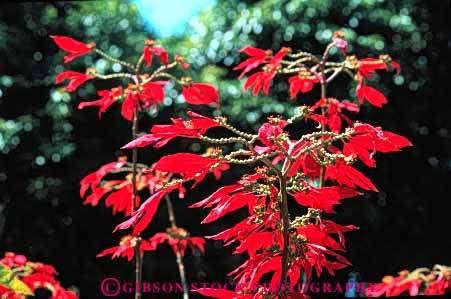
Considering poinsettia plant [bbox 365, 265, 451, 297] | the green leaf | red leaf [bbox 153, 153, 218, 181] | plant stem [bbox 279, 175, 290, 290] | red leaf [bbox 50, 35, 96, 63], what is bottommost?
poinsettia plant [bbox 365, 265, 451, 297]

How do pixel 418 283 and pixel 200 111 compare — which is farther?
pixel 200 111

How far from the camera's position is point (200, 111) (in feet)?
10.5

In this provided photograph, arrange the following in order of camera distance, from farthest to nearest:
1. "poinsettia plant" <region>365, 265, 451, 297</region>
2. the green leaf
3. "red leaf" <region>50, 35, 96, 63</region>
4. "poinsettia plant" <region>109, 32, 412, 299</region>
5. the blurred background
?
the blurred background < "poinsettia plant" <region>365, 265, 451, 297</region> < "red leaf" <region>50, 35, 96, 63</region> < "poinsettia plant" <region>109, 32, 412, 299</region> < the green leaf

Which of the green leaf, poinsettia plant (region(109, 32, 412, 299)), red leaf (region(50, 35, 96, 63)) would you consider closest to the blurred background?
red leaf (region(50, 35, 96, 63))

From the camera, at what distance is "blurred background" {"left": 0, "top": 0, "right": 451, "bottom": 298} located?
10.6 ft

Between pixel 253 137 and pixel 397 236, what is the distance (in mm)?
2951

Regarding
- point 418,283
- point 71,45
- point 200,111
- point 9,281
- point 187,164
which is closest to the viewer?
point 9,281

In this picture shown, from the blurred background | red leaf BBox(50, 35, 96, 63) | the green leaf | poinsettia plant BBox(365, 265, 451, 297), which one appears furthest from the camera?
the blurred background

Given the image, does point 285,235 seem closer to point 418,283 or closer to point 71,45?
point 71,45

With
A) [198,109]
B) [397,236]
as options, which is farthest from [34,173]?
[397,236]

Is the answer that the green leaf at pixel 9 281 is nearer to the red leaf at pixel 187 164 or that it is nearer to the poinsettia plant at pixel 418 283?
the red leaf at pixel 187 164

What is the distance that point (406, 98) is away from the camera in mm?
3518

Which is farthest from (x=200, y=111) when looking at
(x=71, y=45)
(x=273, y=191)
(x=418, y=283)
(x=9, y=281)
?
(x=9, y=281)

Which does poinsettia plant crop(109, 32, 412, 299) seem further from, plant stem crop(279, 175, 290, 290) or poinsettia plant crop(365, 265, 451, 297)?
poinsettia plant crop(365, 265, 451, 297)
